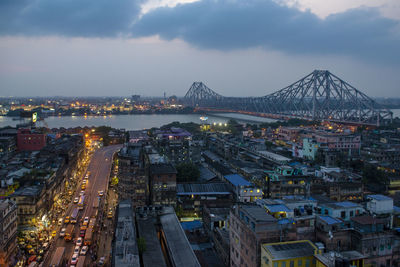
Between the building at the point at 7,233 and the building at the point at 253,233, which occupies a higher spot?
the building at the point at 253,233

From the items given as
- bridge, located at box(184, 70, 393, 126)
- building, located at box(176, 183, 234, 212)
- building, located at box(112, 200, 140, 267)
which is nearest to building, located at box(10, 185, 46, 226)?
building, located at box(112, 200, 140, 267)

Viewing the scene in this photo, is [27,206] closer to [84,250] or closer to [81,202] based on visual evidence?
[84,250]

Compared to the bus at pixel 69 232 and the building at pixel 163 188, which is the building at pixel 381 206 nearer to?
the building at pixel 163 188

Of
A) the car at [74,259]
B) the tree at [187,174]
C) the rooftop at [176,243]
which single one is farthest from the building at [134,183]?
the car at [74,259]

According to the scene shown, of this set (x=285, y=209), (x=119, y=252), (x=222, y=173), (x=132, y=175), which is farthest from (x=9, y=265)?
(x=222, y=173)

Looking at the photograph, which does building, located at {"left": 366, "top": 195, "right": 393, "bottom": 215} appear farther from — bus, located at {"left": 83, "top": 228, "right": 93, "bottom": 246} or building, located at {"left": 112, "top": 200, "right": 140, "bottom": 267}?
bus, located at {"left": 83, "top": 228, "right": 93, "bottom": 246}
